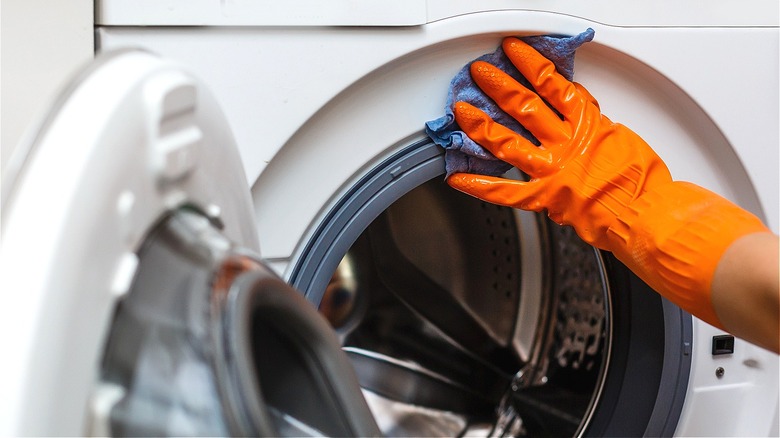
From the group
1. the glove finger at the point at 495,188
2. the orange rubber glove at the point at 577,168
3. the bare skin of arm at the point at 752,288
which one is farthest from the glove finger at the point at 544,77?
the bare skin of arm at the point at 752,288

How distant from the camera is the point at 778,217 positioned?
3.62 ft

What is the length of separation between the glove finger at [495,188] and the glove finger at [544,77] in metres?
0.10

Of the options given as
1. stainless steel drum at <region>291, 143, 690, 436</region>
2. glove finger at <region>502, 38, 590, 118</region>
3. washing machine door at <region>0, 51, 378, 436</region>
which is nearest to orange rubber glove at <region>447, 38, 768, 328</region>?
glove finger at <region>502, 38, 590, 118</region>

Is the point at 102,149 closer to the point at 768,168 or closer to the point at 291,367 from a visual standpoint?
the point at 291,367

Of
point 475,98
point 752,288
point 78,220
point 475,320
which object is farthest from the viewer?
point 475,320

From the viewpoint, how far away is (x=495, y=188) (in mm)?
937

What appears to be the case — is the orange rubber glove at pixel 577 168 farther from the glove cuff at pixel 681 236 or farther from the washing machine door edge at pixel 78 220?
the washing machine door edge at pixel 78 220

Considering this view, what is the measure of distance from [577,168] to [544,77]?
115mm

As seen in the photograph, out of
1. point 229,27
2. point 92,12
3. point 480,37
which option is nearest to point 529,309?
point 480,37

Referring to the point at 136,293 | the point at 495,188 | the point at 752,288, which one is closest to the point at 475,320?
the point at 495,188

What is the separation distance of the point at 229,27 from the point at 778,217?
80cm

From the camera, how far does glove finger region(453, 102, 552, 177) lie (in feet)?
2.99

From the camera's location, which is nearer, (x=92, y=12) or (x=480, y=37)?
(x=92, y=12)

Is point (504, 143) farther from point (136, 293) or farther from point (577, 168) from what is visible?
point (136, 293)
